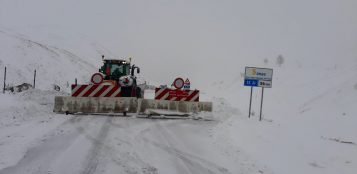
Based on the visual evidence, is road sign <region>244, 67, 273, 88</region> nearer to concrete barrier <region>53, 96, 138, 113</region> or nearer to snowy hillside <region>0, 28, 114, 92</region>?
concrete barrier <region>53, 96, 138, 113</region>

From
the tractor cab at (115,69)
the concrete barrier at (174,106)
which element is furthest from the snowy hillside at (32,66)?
the concrete barrier at (174,106)

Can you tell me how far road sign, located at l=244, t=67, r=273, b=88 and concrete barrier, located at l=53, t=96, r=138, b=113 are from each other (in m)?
5.01

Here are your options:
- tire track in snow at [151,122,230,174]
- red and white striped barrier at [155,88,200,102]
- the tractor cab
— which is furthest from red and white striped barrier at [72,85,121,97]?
tire track in snow at [151,122,230,174]

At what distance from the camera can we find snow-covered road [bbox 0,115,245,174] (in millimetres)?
6406

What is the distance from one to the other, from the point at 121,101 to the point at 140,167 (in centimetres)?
903

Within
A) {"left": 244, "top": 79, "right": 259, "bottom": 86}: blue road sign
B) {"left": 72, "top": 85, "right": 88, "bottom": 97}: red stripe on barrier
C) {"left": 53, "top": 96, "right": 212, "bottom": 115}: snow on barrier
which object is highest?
{"left": 244, "top": 79, "right": 259, "bottom": 86}: blue road sign

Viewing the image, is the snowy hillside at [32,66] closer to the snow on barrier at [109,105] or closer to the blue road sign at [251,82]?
the snow on barrier at [109,105]

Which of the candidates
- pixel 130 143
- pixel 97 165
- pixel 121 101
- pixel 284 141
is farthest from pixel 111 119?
pixel 97 165

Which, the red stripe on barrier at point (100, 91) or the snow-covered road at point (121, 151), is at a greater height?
the red stripe on barrier at point (100, 91)

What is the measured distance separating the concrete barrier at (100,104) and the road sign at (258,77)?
16.4 feet

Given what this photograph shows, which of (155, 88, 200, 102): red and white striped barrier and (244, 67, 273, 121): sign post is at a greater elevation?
(244, 67, 273, 121): sign post

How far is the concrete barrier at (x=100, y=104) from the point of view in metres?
15.0

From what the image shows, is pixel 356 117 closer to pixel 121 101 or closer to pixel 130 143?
pixel 121 101

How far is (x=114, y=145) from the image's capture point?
8.35 metres
